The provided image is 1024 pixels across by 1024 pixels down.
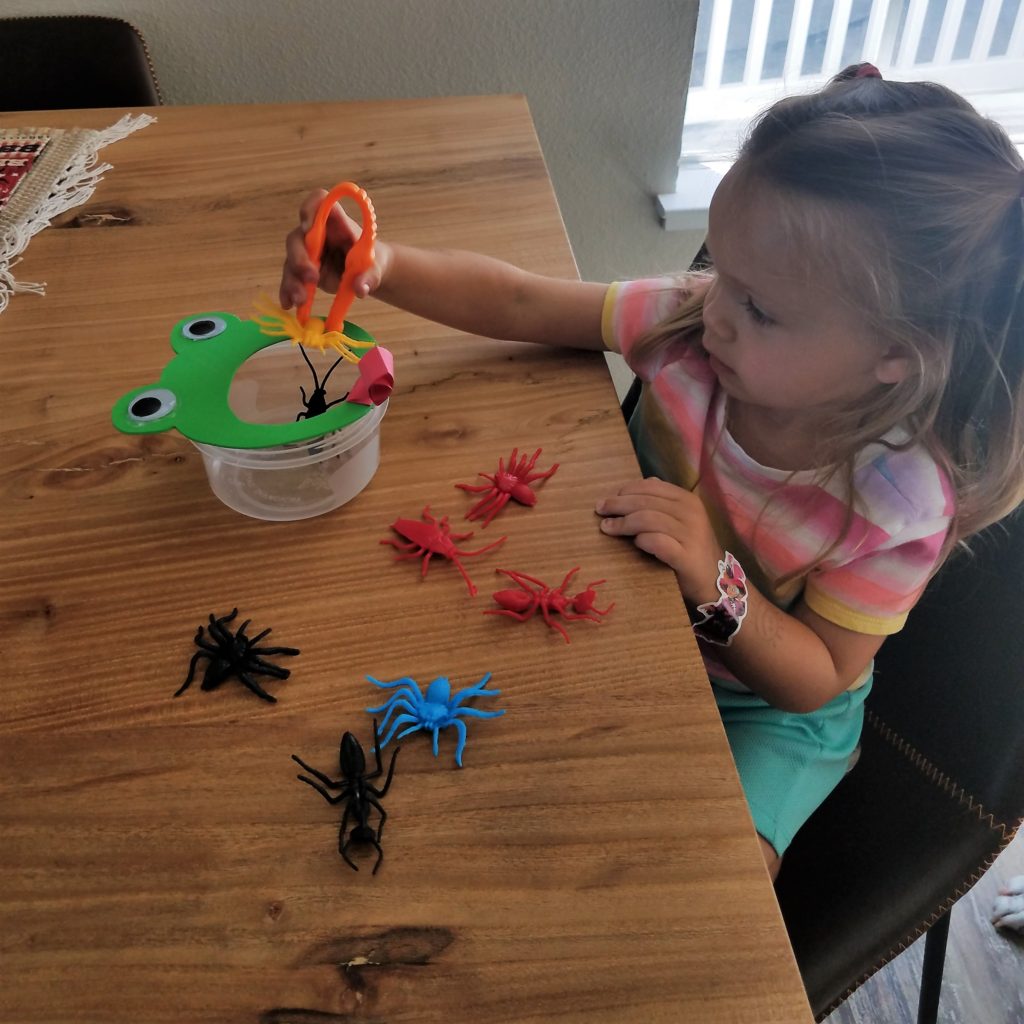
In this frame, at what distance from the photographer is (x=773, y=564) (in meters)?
0.81

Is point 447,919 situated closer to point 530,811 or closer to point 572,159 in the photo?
point 530,811

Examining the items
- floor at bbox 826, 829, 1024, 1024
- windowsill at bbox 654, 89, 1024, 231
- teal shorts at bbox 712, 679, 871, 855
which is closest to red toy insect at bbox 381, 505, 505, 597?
teal shorts at bbox 712, 679, 871, 855

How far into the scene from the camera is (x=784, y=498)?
0.80 meters

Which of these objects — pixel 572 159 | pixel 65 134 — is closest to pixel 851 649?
pixel 65 134

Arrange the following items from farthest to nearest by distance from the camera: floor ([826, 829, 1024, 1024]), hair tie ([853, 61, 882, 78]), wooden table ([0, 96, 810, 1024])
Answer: floor ([826, 829, 1024, 1024]), hair tie ([853, 61, 882, 78]), wooden table ([0, 96, 810, 1024])

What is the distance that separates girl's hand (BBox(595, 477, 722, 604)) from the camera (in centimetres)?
63

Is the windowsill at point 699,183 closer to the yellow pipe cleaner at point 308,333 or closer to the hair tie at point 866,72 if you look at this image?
the hair tie at point 866,72

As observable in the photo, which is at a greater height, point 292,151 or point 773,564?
point 292,151

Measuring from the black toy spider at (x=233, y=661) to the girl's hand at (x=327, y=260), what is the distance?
10.4 inches

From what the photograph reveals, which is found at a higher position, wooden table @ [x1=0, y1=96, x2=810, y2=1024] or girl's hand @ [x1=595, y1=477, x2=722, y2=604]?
girl's hand @ [x1=595, y1=477, x2=722, y2=604]

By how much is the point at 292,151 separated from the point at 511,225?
295 mm

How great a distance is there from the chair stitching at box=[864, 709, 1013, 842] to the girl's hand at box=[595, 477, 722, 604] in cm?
22

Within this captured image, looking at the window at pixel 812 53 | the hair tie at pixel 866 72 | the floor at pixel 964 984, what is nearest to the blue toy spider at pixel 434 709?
the hair tie at pixel 866 72

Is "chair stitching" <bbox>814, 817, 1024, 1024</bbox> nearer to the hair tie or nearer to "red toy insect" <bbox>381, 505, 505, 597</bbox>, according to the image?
"red toy insect" <bbox>381, 505, 505, 597</bbox>
